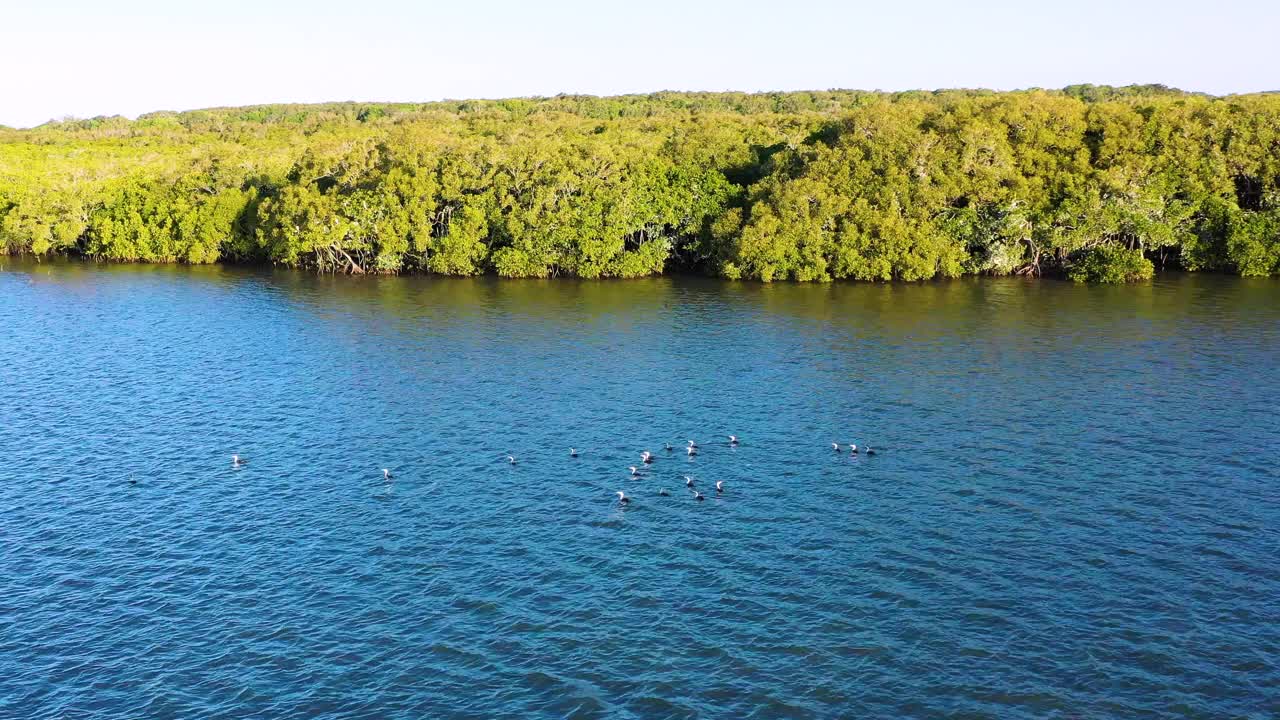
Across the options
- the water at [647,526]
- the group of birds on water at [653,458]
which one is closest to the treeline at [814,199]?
the water at [647,526]

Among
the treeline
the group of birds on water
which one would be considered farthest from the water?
the treeline

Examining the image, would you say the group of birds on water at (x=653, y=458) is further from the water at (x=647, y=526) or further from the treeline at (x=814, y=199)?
the treeline at (x=814, y=199)

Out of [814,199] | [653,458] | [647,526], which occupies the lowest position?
[647,526]

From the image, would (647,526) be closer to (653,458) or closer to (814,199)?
(653,458)

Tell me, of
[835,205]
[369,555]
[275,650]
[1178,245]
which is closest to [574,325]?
[835,205]

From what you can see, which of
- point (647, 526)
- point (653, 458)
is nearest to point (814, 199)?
point (653, 458)

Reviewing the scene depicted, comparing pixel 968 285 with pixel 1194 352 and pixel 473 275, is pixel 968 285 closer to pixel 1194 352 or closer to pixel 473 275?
pixel 1194 352

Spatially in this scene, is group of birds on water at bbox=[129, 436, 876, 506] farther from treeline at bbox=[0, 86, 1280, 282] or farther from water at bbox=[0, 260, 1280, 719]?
treeline at bbox=[0, 86, 1280, 282]
